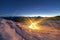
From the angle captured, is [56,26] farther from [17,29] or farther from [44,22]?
[17,29]

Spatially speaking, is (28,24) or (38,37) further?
(28,24)

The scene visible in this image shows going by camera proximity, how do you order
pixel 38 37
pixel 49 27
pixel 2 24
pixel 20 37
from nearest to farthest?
1. pixel 2 24
2. pixel 20 37
3. pixel 38 37
4. pixel 49 27

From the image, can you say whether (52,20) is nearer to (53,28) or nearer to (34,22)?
(53,28)

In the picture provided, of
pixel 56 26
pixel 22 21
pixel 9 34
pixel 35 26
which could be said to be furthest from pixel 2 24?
pixel 56 26

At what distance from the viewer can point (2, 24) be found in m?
10.4

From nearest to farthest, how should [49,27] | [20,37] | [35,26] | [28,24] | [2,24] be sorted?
[2,24], [20,37], [28,24], [35,26], [49,27]

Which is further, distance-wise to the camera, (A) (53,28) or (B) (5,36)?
(A) (53,28)

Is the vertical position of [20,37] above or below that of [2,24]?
below

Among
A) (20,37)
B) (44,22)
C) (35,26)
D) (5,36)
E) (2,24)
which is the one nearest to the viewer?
(5,36)

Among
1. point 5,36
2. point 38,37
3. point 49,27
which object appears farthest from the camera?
point 49,27

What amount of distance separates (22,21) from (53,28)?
4.52 metres

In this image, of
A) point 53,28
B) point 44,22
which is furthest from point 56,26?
point 44,22

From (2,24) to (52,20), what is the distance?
8185 millimetres

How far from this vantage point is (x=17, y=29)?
1175 cm
